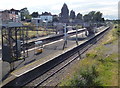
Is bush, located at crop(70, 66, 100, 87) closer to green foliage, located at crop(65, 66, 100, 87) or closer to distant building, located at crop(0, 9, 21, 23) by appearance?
green foliage, located at crop(65, 66, 100, 87)

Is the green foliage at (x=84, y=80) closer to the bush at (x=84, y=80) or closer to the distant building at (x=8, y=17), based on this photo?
the bush at (x=84, y=80)

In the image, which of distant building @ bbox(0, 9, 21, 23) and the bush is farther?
distant building @ bbox(0, 9, 21, 23)

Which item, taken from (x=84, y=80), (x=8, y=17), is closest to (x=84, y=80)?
(x=84, y=80)

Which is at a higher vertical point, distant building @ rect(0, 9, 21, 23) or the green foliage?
distant building @ rect(0, 9, 21, 23)

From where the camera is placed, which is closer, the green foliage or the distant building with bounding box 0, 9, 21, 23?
the green foliage

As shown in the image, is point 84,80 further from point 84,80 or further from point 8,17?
point 8,17

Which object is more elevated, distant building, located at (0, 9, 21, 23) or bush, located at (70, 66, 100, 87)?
distant building, located at (0, 9, 21, 23)

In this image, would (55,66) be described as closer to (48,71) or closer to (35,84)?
(48,71)

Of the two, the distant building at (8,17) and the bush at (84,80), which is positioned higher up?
the distant building at (8,17)

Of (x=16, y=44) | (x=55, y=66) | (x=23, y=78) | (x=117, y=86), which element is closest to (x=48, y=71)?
(x=55, y=66)

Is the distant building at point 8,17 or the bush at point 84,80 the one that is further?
the distant building at point 8,17

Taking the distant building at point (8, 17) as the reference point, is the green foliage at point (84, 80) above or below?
below

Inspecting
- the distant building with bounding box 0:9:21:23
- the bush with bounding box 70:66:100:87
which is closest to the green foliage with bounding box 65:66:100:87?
the bush with bounding box 70:66:100:87

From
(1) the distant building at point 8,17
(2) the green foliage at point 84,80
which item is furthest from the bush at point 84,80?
(1) the distant building at point 8,17
